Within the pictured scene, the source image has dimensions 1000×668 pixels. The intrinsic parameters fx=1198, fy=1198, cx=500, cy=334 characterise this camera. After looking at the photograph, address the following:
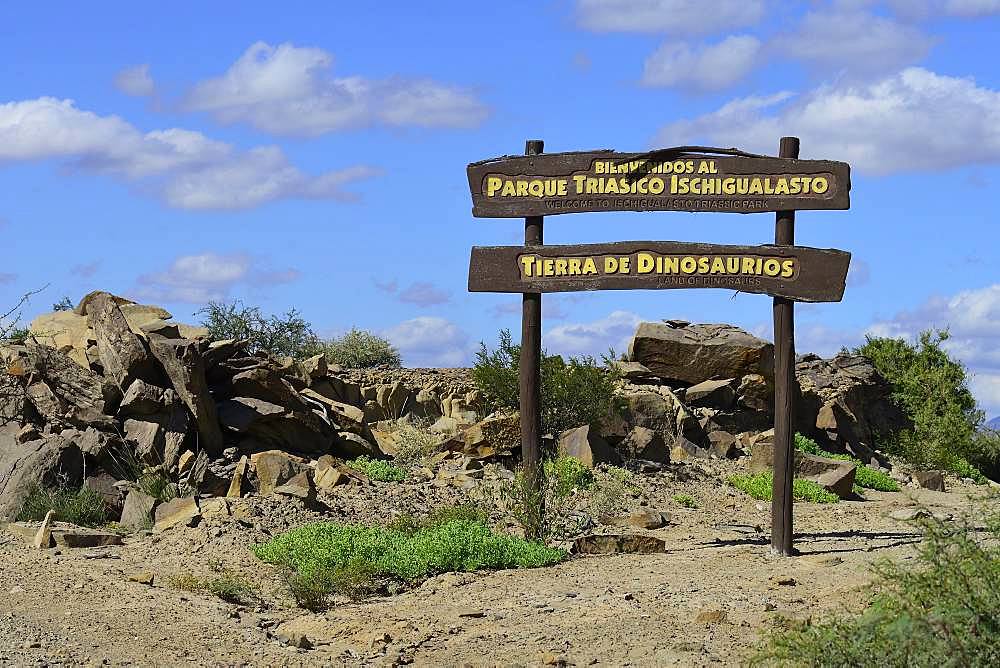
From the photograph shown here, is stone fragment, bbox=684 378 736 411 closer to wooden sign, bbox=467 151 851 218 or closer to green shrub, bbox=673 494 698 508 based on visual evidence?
green shrub, bbox=673 494 698 508

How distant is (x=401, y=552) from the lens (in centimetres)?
1132

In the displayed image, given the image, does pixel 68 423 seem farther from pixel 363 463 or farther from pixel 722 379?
pixel 722 379

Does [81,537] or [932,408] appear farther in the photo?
[932,408]

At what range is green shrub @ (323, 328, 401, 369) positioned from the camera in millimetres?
34844

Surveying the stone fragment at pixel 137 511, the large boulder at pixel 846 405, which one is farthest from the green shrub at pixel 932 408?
the stone fragment at pixel 137 511

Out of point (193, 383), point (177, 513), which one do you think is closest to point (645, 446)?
point (193, 383)

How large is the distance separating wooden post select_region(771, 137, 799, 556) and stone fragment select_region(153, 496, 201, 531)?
638cm

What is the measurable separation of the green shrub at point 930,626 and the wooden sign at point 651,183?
6.51m

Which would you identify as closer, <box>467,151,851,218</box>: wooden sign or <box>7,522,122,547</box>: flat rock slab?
<box>7,522,122,547</box>: flat rock slab

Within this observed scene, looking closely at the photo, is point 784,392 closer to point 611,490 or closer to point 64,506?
point 611,490

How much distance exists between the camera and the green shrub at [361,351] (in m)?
34.8

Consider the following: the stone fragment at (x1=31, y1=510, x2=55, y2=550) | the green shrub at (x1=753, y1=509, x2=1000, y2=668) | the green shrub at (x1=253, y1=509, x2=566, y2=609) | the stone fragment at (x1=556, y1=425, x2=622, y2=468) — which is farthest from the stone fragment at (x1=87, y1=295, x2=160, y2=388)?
the green shrub at (x1=753, y1=509, x2=1000, y2=668)

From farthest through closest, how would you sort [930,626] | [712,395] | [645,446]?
[712,395], [645,446], [930,626]

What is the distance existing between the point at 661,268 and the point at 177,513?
6.12 meters
